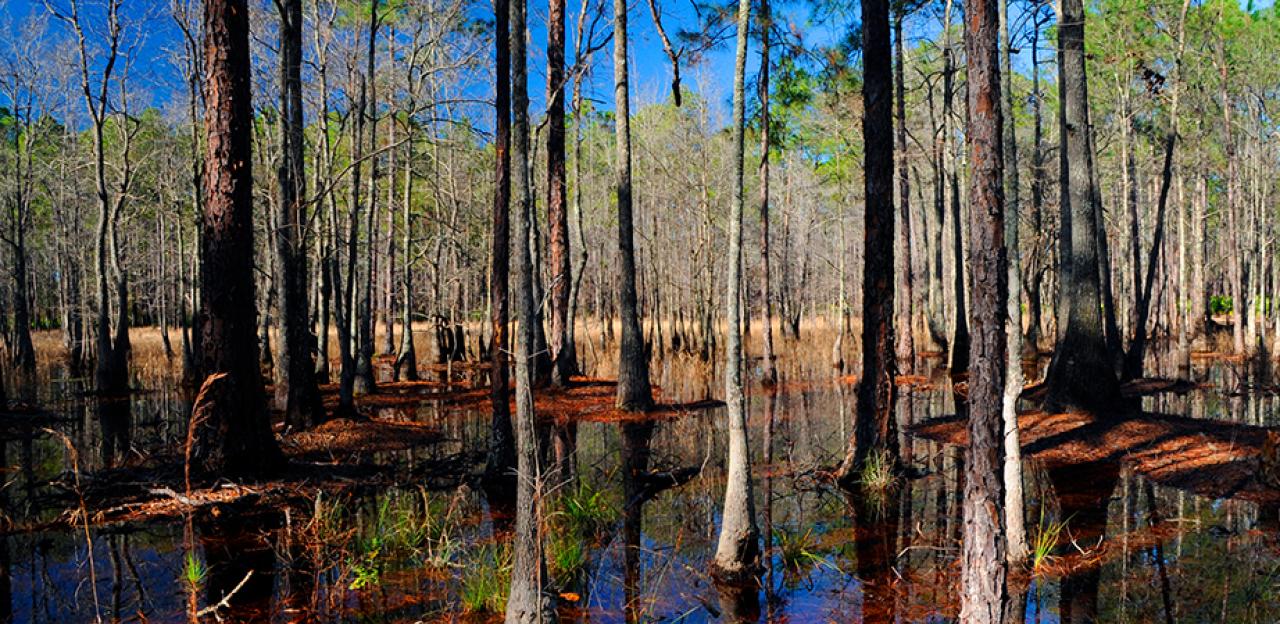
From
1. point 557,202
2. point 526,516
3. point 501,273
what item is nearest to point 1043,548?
point 526,516

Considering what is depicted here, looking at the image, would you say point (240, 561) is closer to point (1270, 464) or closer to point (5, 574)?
point (5, 574)

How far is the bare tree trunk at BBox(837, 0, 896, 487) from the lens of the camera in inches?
364

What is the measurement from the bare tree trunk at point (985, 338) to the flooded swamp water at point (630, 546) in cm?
97

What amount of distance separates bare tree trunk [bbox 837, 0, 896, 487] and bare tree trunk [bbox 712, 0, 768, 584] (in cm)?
360

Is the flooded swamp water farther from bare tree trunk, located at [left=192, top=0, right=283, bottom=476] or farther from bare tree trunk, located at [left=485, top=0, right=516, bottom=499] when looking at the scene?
bare tree trunk, located at [left=192, top=0, right=283, bottom=476]

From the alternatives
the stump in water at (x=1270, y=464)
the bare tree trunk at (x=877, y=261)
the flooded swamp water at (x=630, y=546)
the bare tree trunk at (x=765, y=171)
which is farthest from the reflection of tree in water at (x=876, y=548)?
the bare tree trunk at (x=765, y=171)

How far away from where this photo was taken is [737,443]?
5.91 m

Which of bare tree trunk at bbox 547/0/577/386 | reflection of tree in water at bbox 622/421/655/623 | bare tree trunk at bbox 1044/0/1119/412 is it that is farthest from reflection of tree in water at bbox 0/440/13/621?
bare tree trunk at bbox 1044/0/1119/412

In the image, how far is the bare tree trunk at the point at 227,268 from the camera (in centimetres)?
930

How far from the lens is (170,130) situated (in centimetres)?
3234

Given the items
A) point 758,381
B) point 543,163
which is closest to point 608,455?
point 758,381

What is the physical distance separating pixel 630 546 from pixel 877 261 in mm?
4609

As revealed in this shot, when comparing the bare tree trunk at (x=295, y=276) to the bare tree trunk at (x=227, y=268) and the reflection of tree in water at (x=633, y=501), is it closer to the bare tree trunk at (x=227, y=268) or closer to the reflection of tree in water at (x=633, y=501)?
the bare tree trunk at (x=227, y=268)

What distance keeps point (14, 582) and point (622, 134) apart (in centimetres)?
1246
